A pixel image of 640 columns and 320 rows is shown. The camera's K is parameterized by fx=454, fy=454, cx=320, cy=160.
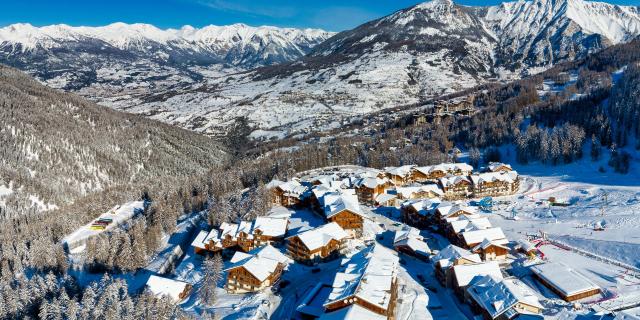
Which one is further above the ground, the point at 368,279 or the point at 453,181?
the point at 368,279

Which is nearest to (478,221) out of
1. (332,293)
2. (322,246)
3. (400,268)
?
(400,268)

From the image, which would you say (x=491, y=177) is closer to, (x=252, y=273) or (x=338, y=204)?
(x=338, y=204)

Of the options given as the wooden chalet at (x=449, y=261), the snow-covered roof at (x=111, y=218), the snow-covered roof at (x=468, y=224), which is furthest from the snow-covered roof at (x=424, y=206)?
the snow-covered roof at (x=111, y=218)

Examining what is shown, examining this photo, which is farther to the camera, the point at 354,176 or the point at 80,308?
the point at 354,176

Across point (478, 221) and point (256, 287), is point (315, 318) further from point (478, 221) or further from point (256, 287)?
point (478, 221)

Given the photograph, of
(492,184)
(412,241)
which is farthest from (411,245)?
(492,184)

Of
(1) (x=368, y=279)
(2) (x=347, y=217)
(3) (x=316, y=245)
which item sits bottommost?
(3) (x=316, y=245)
